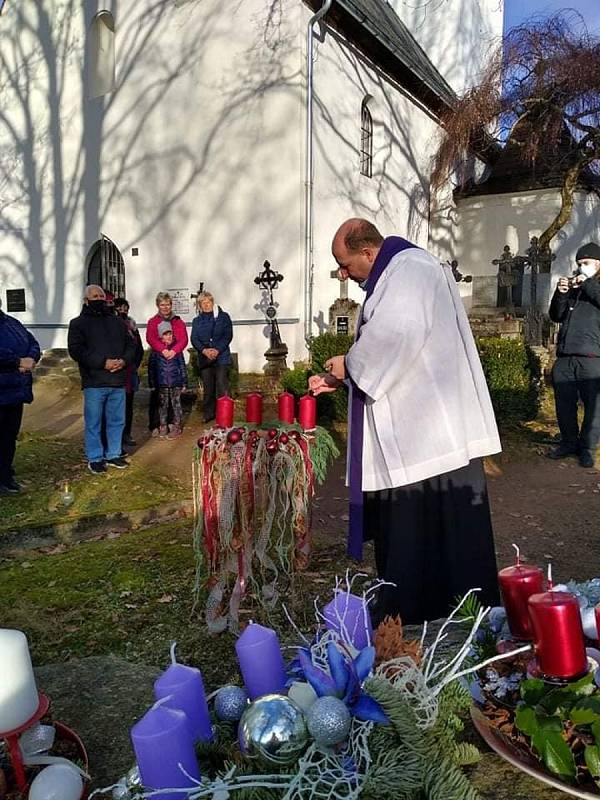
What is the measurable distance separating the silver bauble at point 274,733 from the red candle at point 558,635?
49 cm

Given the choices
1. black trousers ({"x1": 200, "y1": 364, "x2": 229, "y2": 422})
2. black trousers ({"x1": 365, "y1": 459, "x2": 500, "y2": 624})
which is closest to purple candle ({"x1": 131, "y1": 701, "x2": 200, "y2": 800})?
black trousers ({"x1": 365, "y1": 459, "x2": 500, "y2": 624})

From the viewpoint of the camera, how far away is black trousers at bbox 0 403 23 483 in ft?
19.4

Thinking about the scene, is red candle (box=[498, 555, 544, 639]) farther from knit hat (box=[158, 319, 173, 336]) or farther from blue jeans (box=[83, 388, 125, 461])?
knit hat (box=[158, 319, 173, 336])

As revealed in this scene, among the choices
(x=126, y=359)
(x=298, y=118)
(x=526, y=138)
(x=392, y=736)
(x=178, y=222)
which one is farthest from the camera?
(x=526, y=138)

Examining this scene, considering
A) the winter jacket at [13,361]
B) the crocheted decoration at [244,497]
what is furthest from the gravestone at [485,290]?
the crocheted decoration at [244,497]

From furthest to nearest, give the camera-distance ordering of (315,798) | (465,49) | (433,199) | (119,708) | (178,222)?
1. (465,49)
2. (433,199)
3. (178,222)
4. (119,708)
5. (315,798)

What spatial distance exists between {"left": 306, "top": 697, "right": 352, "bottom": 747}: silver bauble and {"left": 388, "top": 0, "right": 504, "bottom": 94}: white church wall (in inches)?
746

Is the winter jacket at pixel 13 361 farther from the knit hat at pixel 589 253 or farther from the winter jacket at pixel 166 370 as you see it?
the knit hat at pixel 589 253

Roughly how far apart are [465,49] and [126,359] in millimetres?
18261

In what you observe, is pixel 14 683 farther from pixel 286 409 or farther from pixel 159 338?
pixel 159 338

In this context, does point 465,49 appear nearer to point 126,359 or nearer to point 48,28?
point 48,28

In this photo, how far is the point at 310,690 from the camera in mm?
1300

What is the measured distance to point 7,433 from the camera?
19.6 feet

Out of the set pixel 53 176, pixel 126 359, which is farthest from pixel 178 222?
pixel 126 359
